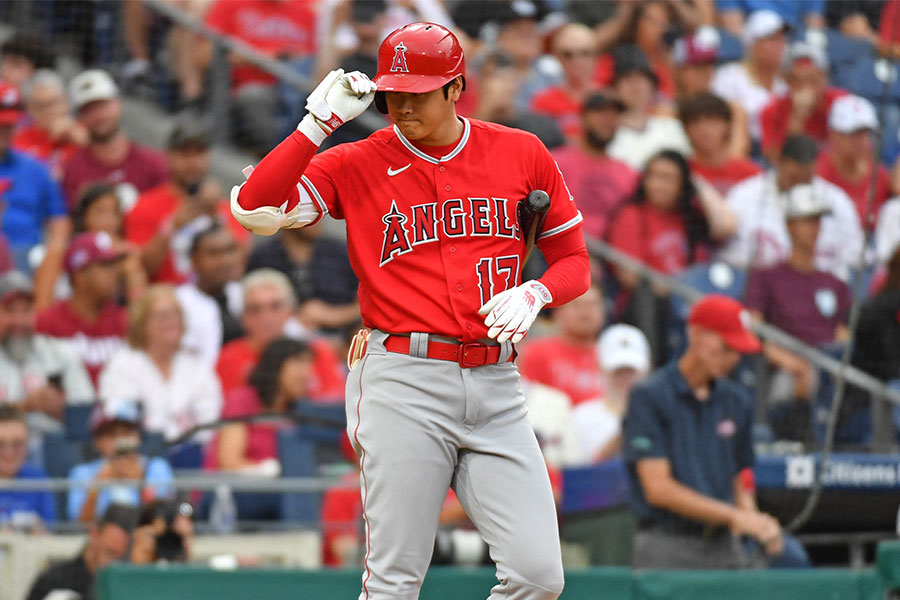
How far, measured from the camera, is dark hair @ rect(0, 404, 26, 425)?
6.23 metres

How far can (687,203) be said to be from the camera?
25.8ft

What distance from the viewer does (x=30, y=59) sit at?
27.3ft

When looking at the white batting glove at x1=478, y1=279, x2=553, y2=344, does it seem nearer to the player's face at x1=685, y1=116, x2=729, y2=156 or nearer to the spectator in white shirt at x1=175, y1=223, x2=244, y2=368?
the spectator in white shirt at x1=175, y1=223, x2=244, y2=368

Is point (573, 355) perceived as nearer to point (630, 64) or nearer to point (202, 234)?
point (202, 234)

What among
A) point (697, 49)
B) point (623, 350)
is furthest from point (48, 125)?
point (697, 49)

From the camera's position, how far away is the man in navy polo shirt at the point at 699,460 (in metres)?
5.66

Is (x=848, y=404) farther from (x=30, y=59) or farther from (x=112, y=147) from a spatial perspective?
(x=30, y=59)

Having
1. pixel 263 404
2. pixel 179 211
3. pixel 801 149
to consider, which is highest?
pixel 801 149

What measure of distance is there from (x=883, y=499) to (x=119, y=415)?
354cm

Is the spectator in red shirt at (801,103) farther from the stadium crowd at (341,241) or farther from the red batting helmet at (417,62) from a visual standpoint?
the red batting helmet at (417,62)

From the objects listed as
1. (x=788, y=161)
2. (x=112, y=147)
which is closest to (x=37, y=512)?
(x=112, y=147)

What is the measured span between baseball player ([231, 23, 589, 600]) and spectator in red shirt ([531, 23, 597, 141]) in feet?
17.2

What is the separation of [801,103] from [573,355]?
114 inches

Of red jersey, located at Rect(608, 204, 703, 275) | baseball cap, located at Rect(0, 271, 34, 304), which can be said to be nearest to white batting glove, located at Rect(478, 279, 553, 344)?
baseball cap, located at Rect(0, 271, 34, 304)
